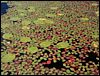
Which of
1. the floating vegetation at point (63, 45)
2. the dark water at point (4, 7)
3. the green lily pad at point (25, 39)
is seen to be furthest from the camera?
the dark water at point (4, 7)

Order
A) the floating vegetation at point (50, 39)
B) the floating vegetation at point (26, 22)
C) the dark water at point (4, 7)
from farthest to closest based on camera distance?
the dark water at point (4, 7) < the floating vegetation at point (26, 22) < the floating vegetation at point (50, 39)

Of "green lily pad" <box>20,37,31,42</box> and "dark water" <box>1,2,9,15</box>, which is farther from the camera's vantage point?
"dark water" <box>1,2,9,15</box>

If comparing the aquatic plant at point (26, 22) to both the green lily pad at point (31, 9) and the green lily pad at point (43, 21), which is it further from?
the green lily pad at point (31, 9)

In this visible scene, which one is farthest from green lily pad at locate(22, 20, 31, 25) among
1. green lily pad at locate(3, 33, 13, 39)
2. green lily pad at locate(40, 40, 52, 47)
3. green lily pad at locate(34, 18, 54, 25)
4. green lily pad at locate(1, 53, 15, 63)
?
green lily pad at locate(1, 53, 15, 63)

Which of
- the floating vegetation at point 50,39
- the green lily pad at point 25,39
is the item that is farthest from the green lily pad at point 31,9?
the green lily pad at point 25,39

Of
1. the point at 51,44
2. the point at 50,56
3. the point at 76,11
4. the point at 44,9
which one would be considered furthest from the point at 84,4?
the point at 50,56

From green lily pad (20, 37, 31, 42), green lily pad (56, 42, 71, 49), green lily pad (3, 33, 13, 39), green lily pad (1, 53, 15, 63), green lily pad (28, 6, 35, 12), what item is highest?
green lily pad (28, 6, 35, 12)

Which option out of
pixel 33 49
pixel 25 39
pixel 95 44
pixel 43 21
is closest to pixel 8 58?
pixel 33 49

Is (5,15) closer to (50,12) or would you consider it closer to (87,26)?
(50,12)

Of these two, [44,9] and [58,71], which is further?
[44,9]

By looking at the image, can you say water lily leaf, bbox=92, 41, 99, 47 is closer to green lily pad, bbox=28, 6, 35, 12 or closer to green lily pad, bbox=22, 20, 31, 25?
green lily pad, bbox=22, 20, 31, 25

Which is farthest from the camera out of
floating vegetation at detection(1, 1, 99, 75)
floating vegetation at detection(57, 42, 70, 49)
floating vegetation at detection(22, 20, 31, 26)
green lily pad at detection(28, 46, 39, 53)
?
floating vegetation at detection(22, 20, 31, 26)
